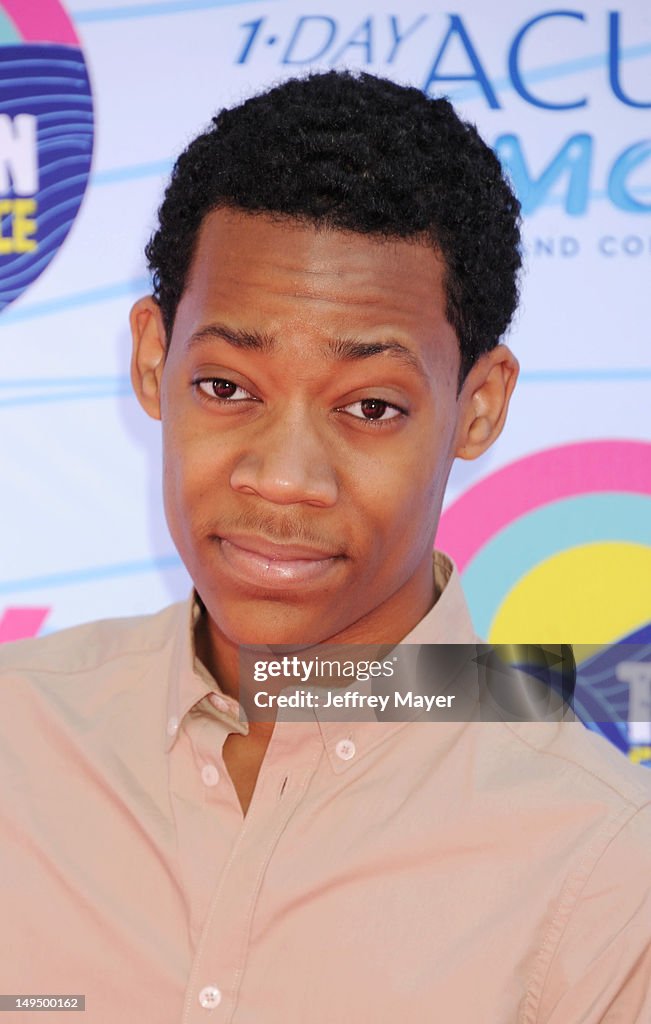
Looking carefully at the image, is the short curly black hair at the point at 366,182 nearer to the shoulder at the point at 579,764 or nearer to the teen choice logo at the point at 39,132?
the shoulder at the point at 579,764

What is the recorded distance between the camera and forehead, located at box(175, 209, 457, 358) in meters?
1.12

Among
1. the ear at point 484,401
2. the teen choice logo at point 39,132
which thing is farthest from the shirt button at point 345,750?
the teen choice logo at point 39,132

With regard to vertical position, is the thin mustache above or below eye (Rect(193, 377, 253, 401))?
below

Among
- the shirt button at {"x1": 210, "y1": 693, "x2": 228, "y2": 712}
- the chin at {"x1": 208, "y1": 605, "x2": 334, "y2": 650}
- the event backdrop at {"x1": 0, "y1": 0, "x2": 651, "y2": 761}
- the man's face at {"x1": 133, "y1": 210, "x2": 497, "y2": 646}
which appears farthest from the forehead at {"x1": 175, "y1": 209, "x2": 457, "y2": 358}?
the event backdrop at {"x1": 0, "y1": 0, "x2": 651, "y2": 761}

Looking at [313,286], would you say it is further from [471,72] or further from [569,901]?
[471,72]

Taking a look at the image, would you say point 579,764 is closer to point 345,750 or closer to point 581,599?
point 345,750

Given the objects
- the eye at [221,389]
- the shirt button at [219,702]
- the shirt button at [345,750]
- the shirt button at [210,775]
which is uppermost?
the eye at [221,389]

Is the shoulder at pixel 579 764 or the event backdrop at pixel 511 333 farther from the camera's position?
the event backdrop at pixel 511 333

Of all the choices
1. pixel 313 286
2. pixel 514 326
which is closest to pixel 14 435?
pixel 514 326

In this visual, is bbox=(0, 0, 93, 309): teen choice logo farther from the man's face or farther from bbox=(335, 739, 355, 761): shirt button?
bbox=(335, 739, 355, 761): shirt button

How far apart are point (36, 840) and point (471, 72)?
1.43 m

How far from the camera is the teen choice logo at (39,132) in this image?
1.99 m

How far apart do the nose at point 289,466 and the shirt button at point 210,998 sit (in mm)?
455

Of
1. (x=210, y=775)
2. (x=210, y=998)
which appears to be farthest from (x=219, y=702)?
(x=210, y=998)
